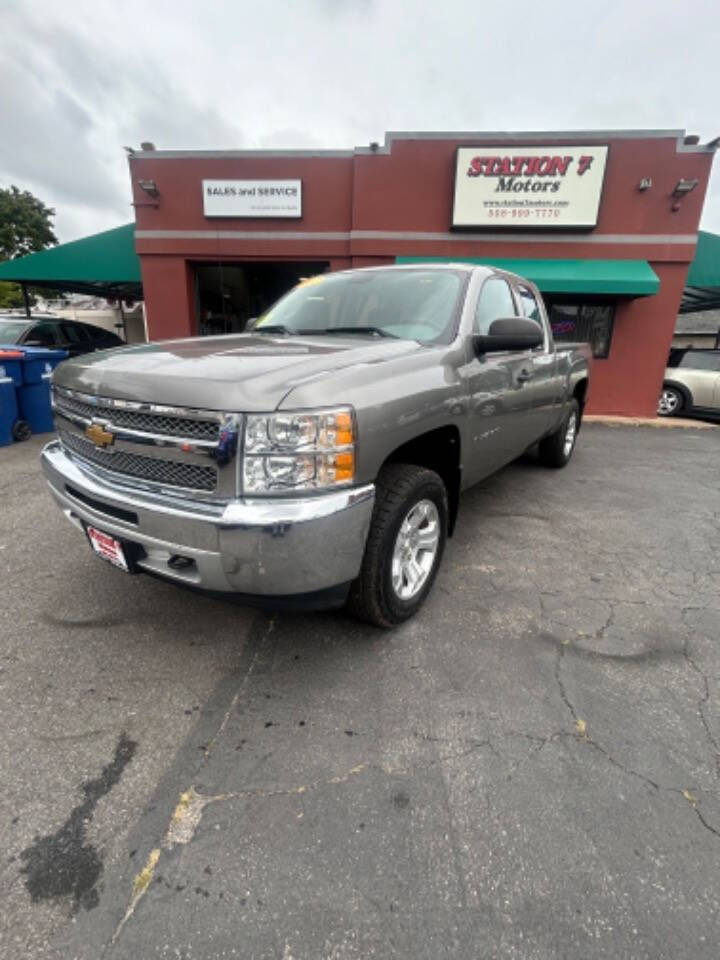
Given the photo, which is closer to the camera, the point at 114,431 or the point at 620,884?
the point at 620,884

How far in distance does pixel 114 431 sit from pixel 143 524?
0.48 m

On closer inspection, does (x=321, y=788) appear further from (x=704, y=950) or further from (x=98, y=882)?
(x=704, y=950)

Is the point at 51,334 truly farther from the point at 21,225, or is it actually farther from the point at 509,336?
the point at 21,225

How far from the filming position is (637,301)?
390 inches

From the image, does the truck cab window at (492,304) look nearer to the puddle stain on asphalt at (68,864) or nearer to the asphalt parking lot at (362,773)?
the asphalt parking lot at (362,773)

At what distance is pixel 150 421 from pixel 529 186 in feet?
33.3

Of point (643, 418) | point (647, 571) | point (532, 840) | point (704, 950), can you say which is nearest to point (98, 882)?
point (532, 840)

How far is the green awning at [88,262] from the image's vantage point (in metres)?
11.5

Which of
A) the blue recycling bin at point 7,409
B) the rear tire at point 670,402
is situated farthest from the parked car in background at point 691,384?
the blue recycling bin at point 7,409

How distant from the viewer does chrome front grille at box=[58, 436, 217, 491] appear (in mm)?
1987

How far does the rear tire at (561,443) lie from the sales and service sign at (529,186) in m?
5.55

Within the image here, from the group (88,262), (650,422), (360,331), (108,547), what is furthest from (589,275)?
(88,262)

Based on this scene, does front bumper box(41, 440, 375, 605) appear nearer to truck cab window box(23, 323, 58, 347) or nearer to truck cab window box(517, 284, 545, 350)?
truck cab window box(517, 284, 545, 350)

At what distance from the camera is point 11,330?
8750mm
